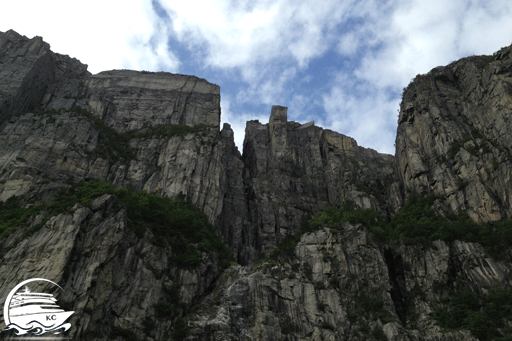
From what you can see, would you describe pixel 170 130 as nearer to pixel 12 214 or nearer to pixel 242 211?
pixel 242 211

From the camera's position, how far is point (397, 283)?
45281mm

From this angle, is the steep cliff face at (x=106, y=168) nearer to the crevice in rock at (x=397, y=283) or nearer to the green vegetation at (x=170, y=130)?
the green vegetation at (x=170, y=130)

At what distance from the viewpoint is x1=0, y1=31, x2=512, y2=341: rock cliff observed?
1480 inches

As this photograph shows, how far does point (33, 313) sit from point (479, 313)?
1459 inches

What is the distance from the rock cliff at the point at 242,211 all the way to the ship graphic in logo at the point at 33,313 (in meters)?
1.03

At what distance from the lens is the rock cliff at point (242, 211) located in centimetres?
3759

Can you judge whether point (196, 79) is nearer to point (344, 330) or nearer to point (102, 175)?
point (102, 175)

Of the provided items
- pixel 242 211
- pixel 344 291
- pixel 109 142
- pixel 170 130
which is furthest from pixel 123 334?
pixel 170 130

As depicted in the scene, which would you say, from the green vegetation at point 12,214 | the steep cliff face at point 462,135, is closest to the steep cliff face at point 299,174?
the steep cliff face at point 462,135

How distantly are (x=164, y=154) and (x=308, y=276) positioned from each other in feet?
99.7

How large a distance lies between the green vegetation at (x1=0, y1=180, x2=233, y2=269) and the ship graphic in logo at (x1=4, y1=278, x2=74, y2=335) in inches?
357

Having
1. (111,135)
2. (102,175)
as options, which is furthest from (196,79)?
(102,175)

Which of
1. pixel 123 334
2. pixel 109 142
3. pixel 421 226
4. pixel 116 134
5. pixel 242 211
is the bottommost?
pixel 123 334

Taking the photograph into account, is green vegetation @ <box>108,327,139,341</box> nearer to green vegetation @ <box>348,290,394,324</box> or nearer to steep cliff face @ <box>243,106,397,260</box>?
green vegetation @ <box>348,290,394,324</box>
